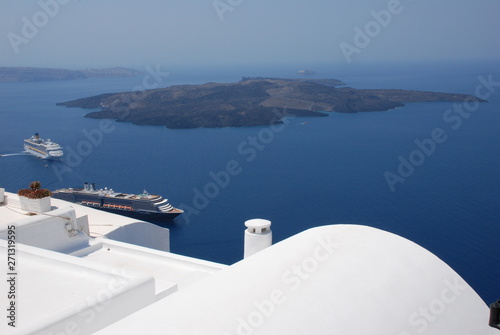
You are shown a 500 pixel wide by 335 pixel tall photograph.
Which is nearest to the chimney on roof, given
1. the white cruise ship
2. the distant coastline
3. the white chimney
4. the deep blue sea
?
the white cruise ship

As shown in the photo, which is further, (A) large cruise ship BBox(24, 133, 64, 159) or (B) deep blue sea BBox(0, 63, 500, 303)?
(A) large cruise ship BBox(24, 133, 64, 159)

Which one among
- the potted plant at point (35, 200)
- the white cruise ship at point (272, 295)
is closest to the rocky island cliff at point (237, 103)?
the potted plant at point (35, 200)

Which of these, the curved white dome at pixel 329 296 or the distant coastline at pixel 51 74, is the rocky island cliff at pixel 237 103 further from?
the distant coastline at pixel 51 74

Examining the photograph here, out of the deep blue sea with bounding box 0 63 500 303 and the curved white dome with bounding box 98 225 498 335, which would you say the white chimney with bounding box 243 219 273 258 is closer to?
the curved white dome with bounding box 98 225 498 335

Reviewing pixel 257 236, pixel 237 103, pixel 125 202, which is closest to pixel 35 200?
pixel 257 236

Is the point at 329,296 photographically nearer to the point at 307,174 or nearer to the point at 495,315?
the point at 495,315

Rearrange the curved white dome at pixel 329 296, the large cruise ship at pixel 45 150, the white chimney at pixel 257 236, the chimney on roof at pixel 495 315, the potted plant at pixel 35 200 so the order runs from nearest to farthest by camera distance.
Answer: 1. the curved white dome at pixel 329 296
2. the chimney on roof at pixel 495 315
3. the white chimney at pixel 257 236
4. the potted plant at pixel 35 200
5. the large cruise ship at pixel 45 150
